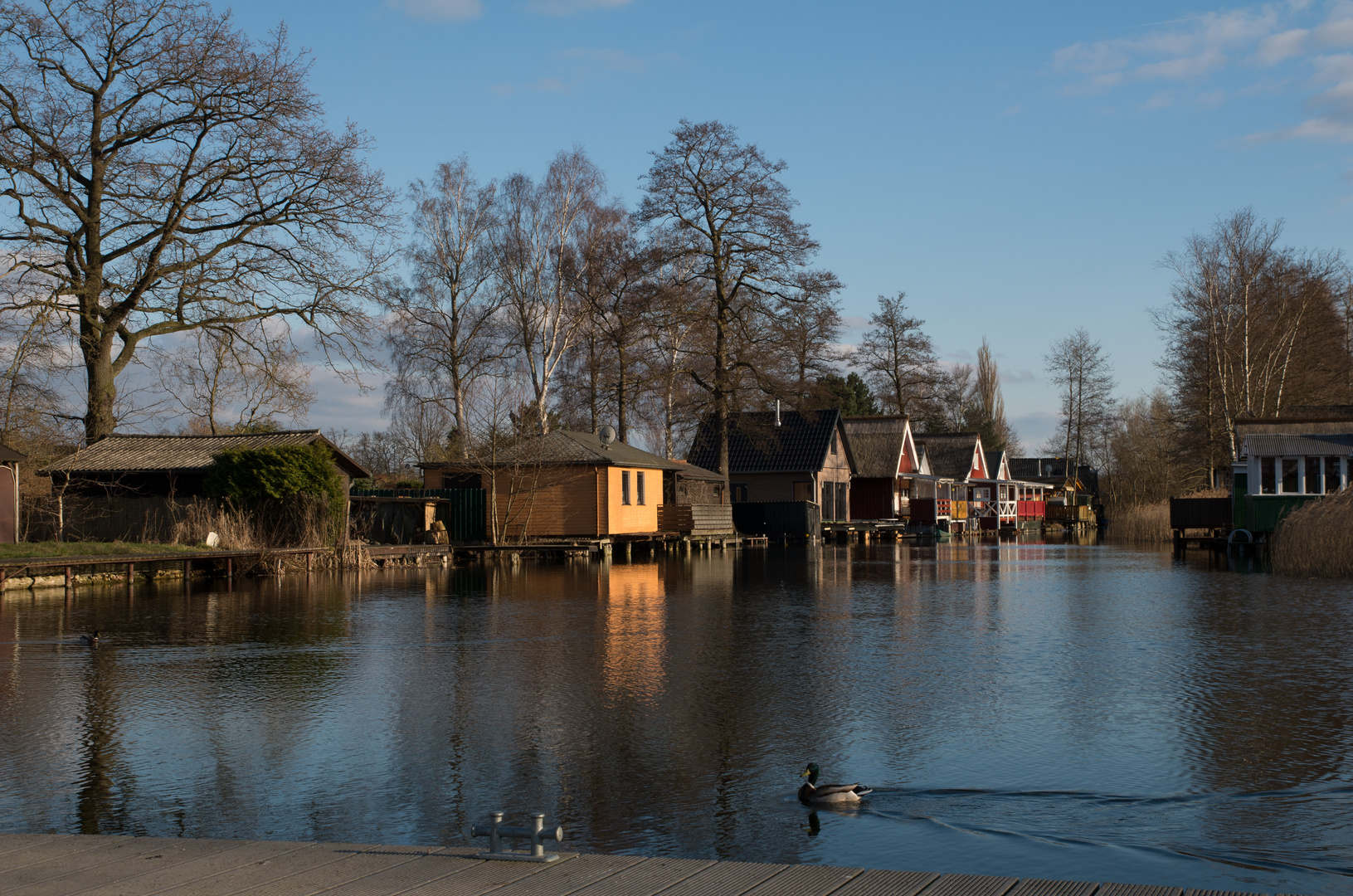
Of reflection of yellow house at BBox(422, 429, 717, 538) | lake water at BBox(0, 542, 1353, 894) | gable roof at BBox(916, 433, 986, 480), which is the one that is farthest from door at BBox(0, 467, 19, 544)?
gable roof at BBox(916, 433, 986, 480)

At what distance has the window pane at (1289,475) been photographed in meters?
36.9

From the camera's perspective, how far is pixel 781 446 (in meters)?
54.1

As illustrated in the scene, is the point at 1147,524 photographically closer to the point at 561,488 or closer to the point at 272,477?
the point at 561,488

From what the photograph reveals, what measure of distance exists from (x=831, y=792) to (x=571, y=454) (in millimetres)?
32696

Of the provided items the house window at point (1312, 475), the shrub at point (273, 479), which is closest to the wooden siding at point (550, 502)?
the shrub at point (273, 479)

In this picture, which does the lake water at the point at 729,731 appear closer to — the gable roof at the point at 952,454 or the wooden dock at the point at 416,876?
the wooden dock at the point at 416,876

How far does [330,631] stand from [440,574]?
1256 cm

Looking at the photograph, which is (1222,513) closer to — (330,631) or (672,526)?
(672,526)

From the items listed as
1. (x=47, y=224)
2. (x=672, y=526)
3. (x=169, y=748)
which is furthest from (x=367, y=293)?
(x=169, y=748)

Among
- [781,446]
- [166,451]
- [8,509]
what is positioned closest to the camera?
[8,509]

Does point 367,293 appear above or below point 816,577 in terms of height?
above

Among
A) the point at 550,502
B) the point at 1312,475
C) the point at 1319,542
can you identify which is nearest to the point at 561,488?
the point at 550,502

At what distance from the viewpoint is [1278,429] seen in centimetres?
3734

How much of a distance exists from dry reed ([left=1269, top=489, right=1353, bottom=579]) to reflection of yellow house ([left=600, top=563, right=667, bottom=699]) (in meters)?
14.8
